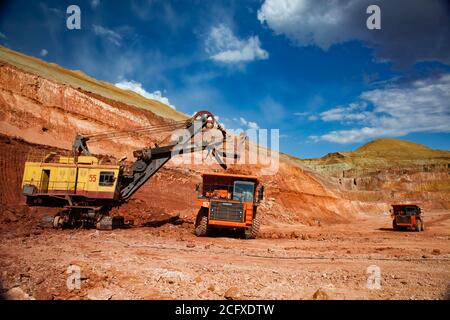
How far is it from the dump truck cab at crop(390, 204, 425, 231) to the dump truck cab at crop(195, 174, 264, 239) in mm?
14168

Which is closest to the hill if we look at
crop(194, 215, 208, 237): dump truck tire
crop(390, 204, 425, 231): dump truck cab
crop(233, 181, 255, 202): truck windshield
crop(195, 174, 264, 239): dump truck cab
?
crop(390, 204, 425, 231): dump truck cab

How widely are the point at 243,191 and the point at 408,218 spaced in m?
15.2

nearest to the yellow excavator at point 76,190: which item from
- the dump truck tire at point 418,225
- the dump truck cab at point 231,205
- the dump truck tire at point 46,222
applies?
the dump truck tire at point 46,222

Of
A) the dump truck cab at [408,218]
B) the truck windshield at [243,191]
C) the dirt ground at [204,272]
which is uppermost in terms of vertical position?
the truck windshield at [243,191]

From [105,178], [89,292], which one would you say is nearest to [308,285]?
[89,292]

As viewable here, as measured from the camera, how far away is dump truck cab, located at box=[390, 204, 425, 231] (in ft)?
74.1

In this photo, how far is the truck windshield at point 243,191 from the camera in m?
14.4

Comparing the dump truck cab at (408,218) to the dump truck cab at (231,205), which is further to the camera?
the dump truck cab at (408,218)

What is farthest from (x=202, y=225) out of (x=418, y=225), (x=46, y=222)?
(x=418, y=225)

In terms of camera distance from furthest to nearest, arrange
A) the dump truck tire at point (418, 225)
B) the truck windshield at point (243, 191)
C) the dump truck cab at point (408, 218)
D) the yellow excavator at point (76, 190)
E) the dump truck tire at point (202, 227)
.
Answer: the dump truck tire at point (418, 225)
the dump truck cab at point (408, 218)
the yellow excavator at point (76, 190)
the truck windshield at point (243, 191)
the dump truck tire at point (202, 227)

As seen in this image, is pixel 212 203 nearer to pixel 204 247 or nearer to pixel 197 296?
pixel 204 247

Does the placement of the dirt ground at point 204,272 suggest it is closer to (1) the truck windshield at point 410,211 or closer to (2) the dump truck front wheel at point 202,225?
(2) the dump truck front wheel at point 202,225

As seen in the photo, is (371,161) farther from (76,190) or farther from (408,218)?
(76,190)

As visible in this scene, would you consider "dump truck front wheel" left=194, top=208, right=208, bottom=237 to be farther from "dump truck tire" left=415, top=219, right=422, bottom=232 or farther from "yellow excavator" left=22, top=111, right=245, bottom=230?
"dump truck tire" left=415, top=219, right=422, bottom=232
